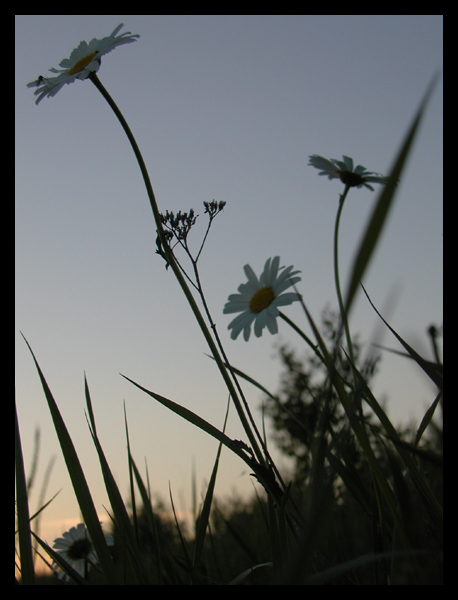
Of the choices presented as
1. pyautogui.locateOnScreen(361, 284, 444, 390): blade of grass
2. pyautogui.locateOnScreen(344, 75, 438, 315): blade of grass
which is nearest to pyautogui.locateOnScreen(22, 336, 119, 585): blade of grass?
pyautogui.locateOnScreen(361, 284, 444, 390): blade of grass

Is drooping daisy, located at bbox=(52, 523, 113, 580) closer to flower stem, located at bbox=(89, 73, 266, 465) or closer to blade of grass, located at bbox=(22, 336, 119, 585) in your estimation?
blade of grass, located at bbox=(22, 336, 119, 585)

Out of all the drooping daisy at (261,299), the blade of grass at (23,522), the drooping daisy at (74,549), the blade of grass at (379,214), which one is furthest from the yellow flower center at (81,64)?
the drooping daisy at (74,549)

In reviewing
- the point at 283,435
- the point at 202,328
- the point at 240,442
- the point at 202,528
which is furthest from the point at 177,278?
the point at 283,435

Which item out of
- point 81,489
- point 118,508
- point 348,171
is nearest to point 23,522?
point 81,489
